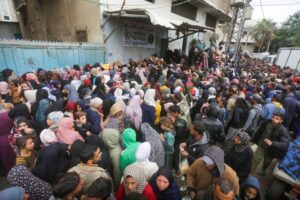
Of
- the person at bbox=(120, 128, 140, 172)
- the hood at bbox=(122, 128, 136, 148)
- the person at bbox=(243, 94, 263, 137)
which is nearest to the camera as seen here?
the person at bbox=(120, 128, 140, 172)

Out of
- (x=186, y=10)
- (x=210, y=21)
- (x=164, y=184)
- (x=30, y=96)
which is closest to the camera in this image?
(x=164, y=184)

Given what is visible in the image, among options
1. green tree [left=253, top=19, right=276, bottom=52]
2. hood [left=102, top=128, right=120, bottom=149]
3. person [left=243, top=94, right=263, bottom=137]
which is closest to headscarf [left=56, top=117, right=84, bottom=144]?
hood [left=102, top=128, right=120, bottom=149]

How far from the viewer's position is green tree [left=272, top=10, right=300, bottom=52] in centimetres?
3453

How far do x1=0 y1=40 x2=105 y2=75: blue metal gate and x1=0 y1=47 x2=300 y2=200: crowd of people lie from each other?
102 cm

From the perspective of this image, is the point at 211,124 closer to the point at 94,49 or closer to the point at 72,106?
the point at 72,106

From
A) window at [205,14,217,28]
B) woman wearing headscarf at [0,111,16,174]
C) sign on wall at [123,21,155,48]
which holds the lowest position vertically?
woman wearing headscarf at [0,111,16,174]

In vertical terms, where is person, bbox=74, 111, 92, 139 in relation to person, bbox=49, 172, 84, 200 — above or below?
below

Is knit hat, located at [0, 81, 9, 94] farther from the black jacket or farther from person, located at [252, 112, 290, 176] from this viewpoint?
the black jacket

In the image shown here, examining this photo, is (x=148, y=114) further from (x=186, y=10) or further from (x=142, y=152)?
(x=186, y=10)

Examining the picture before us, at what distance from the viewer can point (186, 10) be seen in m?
14.8

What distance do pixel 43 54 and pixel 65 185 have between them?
273 inches

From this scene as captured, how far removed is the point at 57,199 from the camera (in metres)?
1.70

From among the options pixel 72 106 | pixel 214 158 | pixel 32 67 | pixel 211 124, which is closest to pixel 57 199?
pixel 214 158

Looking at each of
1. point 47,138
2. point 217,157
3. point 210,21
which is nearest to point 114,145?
point 47,138
